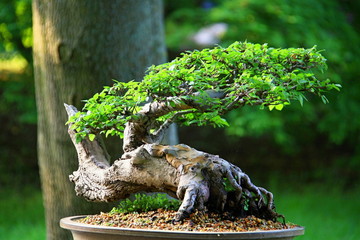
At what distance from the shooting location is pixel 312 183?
849 centimetres

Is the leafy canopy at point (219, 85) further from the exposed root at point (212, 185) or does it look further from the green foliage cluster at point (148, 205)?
the green foliage cluster at point (148, 205)

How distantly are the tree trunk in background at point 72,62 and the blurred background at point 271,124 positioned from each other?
2926 mm

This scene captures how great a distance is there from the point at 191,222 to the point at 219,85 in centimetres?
48

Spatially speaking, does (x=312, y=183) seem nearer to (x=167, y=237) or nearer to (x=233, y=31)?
(x=233, y=31)

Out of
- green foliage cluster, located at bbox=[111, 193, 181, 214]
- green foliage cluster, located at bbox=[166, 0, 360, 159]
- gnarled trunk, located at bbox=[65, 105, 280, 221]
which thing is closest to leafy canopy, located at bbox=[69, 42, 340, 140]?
gnarled trunk, located at bbox=[65, 105, 280, 221]

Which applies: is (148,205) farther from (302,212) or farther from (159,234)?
(302,212)

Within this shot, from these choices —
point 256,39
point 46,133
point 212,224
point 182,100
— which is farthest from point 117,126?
point 256,39

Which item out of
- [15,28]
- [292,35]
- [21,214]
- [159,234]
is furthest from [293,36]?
[159,234]

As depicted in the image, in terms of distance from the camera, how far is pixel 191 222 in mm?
1574

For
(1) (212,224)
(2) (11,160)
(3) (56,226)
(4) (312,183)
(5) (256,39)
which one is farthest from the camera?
(4) (312,183)

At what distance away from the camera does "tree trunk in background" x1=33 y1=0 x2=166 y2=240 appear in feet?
8.34

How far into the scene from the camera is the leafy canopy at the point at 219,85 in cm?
164

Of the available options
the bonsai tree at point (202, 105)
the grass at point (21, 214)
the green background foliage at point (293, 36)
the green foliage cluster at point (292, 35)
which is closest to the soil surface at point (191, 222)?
the bonsai tree at point (202, 105)

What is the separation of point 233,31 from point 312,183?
3514mm
